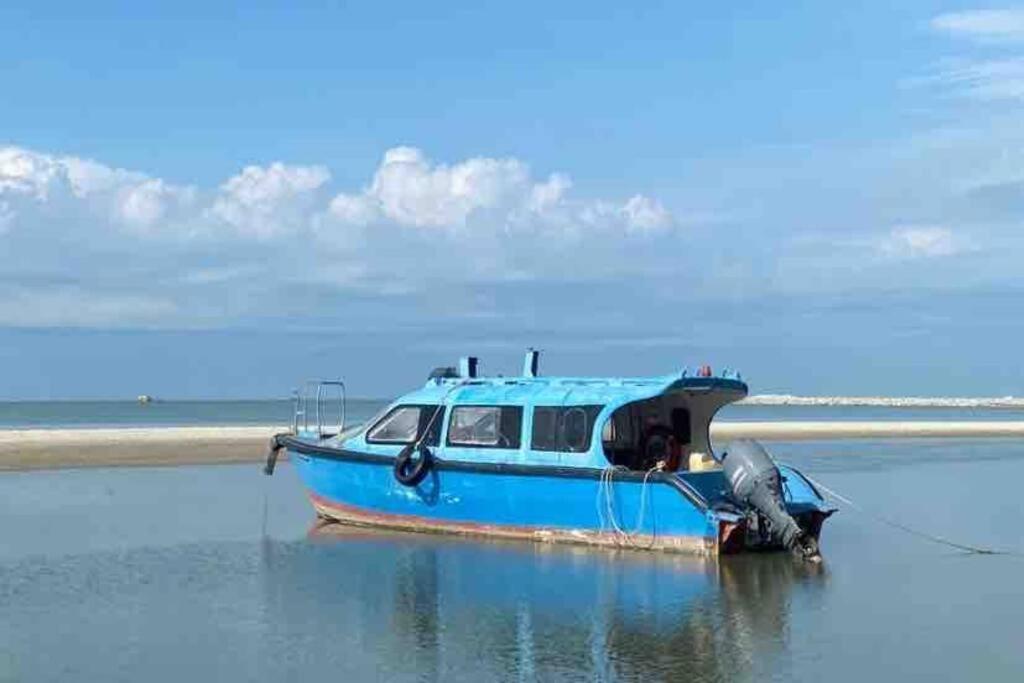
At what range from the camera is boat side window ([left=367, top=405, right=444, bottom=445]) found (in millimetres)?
21672

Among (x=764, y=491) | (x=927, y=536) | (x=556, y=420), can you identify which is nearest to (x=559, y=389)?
(x=556, y=420)

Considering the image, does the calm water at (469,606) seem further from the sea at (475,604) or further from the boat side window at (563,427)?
the boat side window at (563,427)

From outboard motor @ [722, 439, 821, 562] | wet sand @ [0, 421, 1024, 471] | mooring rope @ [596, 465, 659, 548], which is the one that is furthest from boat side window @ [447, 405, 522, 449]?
wet sand @ [0, 421, 1024, 471]

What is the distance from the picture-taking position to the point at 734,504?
19438 mm

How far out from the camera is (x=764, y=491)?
19.0 metres

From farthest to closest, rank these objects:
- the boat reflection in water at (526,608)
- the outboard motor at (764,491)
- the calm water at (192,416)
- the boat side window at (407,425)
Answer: the calm water at (192,416) → the boat side window at (407,425) → the outboard motor at (764,491) → the boat reflection in water at (526,608)

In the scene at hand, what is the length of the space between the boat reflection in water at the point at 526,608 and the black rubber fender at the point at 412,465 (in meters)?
0.92

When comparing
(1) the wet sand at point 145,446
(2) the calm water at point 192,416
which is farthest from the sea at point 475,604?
(2) the calm water at point 192,416

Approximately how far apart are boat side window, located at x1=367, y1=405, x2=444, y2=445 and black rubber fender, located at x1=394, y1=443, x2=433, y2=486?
0.72ft

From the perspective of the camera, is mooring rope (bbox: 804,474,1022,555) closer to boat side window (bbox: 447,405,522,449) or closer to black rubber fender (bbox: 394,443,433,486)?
boat side window (bbox: 447,405,522,449)

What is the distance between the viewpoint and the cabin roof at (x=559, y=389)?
66.7 feet

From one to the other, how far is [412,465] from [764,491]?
18.1 ft

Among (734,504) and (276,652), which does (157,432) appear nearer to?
(734,504)

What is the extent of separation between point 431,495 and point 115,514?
6804mm
